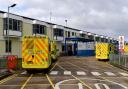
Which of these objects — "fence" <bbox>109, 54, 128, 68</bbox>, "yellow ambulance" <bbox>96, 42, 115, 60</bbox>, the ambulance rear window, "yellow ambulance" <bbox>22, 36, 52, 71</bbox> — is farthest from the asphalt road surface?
"yellow ambulance" <bbox>96, 42, 115, 60</bbox>

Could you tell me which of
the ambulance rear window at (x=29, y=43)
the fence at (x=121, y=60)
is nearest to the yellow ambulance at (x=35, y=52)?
the ambulance rear window at (x=29, y=43)

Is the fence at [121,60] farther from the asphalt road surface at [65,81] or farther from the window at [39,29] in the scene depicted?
the window at [39,29]

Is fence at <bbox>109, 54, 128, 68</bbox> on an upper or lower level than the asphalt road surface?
upper

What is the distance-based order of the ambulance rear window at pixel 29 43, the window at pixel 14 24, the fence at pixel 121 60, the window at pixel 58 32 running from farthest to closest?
the window at pixel 58 32, the window at pixel 14 24, the fence at pixel 121 60, the ambulance rear window at pixel 29 43

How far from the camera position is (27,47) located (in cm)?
3406

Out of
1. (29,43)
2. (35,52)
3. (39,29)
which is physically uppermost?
(39,29)

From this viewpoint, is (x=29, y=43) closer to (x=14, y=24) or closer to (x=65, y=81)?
(x=65, y=81)

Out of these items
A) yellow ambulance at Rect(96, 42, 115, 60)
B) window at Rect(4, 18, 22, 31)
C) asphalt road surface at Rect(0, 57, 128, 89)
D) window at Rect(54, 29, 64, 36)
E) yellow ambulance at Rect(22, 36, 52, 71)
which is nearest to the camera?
asphalt road surface at Rect(0, 57, 128, 89)

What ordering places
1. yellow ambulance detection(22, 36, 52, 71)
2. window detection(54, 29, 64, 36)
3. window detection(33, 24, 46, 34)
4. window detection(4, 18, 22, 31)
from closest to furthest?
yellow ambulance detection(22, 36, 52, 71) < window detection(4, 18, 22, 31) < window detection(33, 24, 46, 34) < window detection(54, 29, 64, 36)

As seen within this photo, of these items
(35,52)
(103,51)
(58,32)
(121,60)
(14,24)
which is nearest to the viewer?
(35,52)

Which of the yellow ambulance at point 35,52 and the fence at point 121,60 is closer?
the yellow ambulance at point 35,52

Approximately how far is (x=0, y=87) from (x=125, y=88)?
705cm

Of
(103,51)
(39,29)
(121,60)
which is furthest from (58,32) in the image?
(121,60)

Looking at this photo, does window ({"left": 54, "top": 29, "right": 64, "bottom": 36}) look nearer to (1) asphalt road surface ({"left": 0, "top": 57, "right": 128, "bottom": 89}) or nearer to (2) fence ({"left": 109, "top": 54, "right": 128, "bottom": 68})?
(2) fence ({"left": 109, "top": 54, "right": 128, "bottom": 68})
